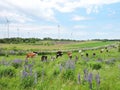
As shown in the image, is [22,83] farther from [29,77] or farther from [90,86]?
[90,86]

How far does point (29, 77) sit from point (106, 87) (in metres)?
2.53

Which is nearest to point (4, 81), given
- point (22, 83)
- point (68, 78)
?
point (22, 83)

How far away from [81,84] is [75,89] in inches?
33.1

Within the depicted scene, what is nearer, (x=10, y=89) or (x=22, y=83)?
(x=10, y=89)

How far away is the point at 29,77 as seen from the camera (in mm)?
9258

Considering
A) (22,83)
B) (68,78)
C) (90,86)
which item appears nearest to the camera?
(90,86)

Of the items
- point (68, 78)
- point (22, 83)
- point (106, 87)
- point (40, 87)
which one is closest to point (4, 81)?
point (22, 83)

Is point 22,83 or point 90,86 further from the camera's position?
point 22,83

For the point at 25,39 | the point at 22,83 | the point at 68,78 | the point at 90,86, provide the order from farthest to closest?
the point at 25,39, the point at 68,78, the point at 22,83, the point at 90,86

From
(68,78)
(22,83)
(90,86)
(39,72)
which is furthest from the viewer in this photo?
(39,72)

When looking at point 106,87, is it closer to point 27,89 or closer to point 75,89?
point 75,89

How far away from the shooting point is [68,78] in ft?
36.3

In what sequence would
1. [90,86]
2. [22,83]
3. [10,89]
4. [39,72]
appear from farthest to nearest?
[39,72] < [22,83] < [10,89] < [90,86]

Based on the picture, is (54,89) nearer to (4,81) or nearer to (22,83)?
(22,83)
